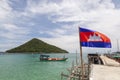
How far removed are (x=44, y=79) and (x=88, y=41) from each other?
20.1 metres

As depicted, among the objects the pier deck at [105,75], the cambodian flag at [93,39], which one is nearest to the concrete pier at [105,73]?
the pier deck at [105,75]

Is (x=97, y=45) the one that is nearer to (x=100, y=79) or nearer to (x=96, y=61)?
(x=100, y=79)

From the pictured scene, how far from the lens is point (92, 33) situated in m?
12.9

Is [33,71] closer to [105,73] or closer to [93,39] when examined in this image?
[105,73]

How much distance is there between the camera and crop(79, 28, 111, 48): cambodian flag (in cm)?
1279

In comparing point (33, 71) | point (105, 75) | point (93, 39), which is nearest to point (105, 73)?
point (105, 75)

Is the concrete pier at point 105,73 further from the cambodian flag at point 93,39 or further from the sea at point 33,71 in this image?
the sea at point 33,71

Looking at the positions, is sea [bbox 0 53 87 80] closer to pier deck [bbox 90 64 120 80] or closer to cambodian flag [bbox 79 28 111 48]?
pier deck [bbox 90 64 120 80]

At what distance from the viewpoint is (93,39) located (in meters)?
12.8

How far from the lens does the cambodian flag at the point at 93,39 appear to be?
12792 millimetres

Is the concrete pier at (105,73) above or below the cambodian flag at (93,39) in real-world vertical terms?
below

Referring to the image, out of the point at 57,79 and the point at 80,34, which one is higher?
the point at 80,34

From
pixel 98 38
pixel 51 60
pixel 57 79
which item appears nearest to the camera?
pixel 98 38

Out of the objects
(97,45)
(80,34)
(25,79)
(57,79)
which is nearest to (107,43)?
(97,45)
